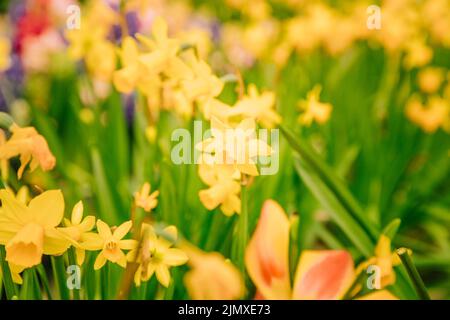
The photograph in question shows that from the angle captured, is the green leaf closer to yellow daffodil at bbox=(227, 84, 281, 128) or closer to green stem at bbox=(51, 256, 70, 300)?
yellow daffodil at bbox=(227, 84, 281, 128)

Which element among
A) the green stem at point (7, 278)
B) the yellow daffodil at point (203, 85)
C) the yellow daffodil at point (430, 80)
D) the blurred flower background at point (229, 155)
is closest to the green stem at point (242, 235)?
the blurred flower background at point (229, 155)

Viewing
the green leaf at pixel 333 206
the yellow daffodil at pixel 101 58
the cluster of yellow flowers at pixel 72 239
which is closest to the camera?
the cluster of yellow flowers at pixel 72 239

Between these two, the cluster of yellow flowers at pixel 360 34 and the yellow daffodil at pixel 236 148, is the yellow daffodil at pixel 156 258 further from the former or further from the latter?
the cluster of yellow flowers at pixel 360 34

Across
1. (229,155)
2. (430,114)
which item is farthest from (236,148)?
(430,114)

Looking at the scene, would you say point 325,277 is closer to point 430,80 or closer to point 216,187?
point 216,187
